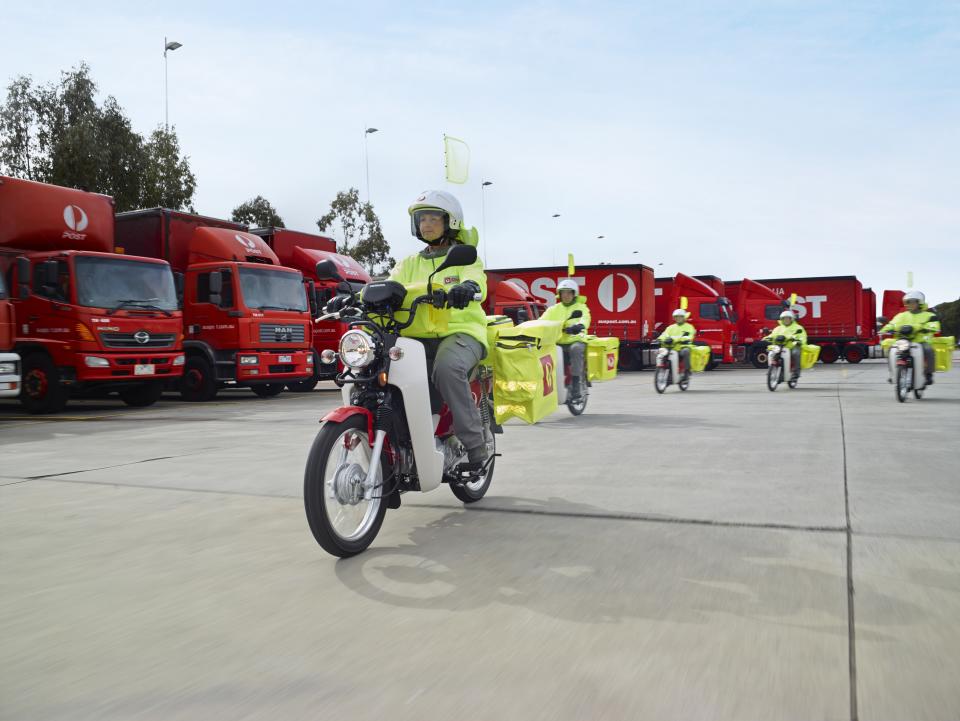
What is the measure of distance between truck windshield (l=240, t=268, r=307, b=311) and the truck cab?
4606mm

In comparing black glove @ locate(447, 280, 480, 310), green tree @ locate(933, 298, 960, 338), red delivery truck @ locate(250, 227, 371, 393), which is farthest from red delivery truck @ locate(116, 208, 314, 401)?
green tree @ locate(933, 298, 960, 338)

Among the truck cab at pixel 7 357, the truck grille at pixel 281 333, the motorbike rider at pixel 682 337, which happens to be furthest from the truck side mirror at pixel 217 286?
the motorbike rider at pixel 682 337

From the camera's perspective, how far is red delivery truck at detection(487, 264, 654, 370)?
28.6 meters

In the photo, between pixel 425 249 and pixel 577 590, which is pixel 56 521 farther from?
pixel 577 590

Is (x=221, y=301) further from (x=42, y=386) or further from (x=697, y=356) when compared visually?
(x=697, y=356)

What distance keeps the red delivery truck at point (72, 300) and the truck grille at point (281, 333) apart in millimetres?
2153

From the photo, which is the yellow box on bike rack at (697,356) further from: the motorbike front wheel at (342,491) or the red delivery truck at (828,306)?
the motorbike front wheel at (342,491)

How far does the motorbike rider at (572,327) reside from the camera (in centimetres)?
1251

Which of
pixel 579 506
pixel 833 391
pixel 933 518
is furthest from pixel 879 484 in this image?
pixel 833 391

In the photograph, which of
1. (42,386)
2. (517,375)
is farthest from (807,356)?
(517,375)

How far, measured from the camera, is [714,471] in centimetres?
697

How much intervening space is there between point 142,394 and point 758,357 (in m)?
22.9

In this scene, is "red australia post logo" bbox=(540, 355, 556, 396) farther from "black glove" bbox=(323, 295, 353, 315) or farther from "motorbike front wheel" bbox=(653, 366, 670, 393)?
"motorbike front wheel" bbox=(653, 366, 670, 393)

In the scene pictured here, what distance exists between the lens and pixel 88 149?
3875 centimetres
